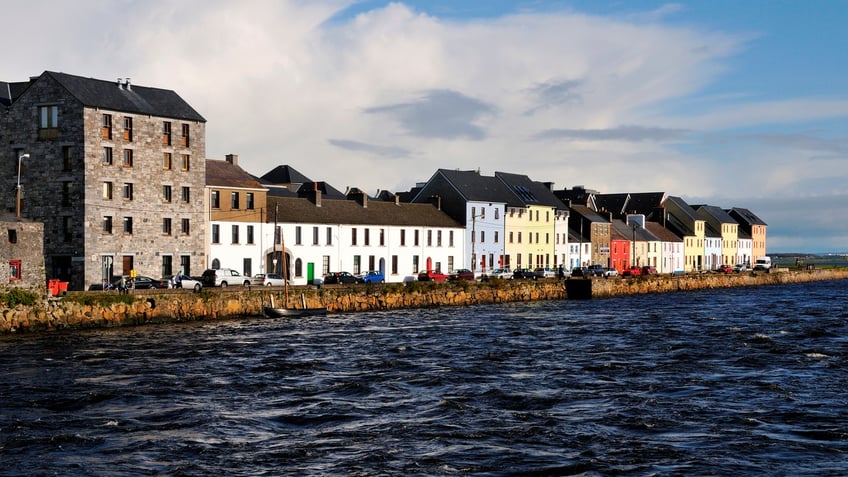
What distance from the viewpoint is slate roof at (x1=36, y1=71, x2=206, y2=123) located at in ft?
223

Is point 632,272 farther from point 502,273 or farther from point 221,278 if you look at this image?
point 221,278

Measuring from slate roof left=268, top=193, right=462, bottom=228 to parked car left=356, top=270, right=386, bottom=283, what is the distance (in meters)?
5.56

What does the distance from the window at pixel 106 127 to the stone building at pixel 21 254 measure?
710 inches

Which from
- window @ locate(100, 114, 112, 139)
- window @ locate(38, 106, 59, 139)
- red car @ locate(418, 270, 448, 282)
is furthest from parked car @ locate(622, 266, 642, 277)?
window @ locate(38, 106, 59, 139)

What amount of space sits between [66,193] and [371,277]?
26.7 m

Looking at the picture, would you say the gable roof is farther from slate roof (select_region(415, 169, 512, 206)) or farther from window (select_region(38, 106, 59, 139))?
window (select_region(38, 106, 59, 139))

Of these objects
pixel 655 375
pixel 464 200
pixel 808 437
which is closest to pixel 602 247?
pixel 464 200

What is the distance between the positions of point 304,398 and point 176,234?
153 ft

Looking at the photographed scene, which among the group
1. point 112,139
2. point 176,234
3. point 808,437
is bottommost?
point 808,437

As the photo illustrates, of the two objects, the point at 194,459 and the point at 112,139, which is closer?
the point at 194,459

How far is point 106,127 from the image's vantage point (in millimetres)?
68312

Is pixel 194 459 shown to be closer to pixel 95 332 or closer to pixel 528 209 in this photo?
pixel 95 332

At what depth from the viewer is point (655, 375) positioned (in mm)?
Result: 33344

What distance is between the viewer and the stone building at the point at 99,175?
220 ft
